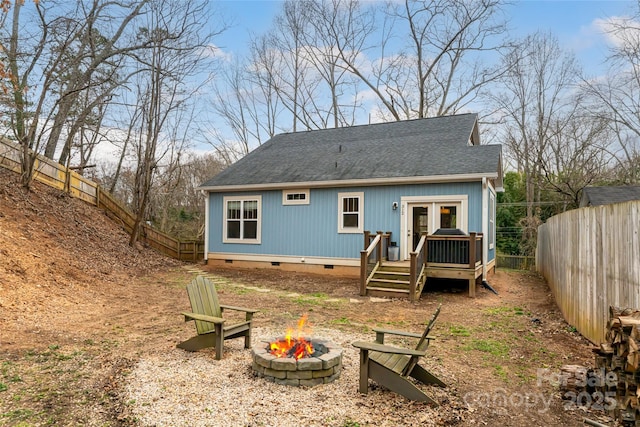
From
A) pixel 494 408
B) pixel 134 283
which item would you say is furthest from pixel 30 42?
pixel 494 408

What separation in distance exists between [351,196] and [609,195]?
10.1 metres

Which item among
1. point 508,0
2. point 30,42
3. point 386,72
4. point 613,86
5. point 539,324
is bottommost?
point 539,324

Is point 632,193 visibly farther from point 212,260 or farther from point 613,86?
point 212,260

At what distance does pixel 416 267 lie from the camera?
8625 mm

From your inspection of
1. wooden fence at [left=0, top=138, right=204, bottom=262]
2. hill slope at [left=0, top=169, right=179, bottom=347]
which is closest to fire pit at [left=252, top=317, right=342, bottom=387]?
hill slope at [left=0, top=169, right=179, bottom=347]

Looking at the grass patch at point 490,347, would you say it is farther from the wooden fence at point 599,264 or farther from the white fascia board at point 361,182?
the white fascia board at point 361,182

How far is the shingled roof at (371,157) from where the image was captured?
10.8 metres

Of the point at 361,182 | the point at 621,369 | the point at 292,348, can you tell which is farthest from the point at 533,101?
the point at 292,348

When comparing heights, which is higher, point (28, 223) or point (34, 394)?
point (28, 223)

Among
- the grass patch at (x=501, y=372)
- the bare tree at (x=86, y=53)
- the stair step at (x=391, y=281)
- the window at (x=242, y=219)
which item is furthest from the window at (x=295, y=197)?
the grass patch at (x=501, y=372)

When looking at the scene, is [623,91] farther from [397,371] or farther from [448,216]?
[397,371]

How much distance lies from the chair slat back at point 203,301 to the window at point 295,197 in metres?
7.41

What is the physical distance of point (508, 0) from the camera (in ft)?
65.6

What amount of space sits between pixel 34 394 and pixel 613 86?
22928mm
